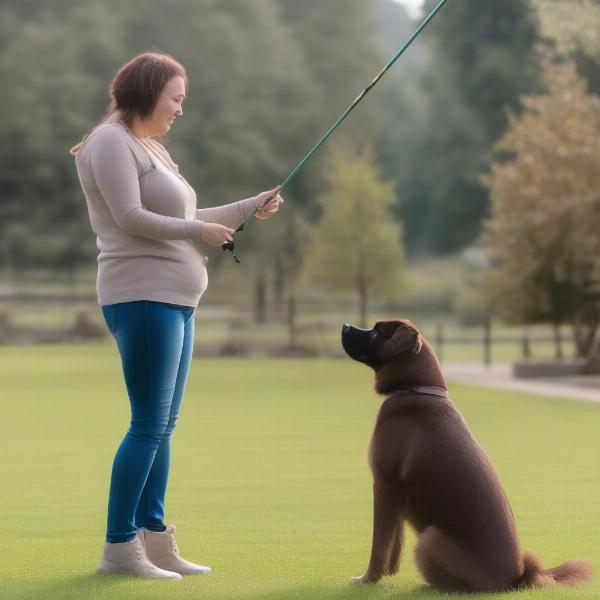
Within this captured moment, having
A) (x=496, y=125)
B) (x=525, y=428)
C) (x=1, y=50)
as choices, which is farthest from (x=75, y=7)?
(x=525, y=428)

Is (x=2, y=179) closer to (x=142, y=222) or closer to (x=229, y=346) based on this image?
(x=229, y=346)

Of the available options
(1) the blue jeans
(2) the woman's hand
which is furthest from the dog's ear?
(2) the woman's hand

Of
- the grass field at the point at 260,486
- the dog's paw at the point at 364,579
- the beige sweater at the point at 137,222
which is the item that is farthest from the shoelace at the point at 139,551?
the beige sweater at the point at 137,222

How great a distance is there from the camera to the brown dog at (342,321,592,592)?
544cm

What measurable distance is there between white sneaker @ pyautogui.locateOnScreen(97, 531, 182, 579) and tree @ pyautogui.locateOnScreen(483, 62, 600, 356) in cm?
1722

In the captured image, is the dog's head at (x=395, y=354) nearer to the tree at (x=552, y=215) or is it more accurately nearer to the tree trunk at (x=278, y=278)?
the tree at (x=552, y=215)

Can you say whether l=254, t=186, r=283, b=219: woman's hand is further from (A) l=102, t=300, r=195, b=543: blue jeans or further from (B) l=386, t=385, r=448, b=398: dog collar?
(B) l=386, t=385, r=448, b=398: dog collar

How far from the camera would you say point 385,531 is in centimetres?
570

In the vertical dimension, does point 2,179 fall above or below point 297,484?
above

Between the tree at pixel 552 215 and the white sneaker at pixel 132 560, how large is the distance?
678 inches

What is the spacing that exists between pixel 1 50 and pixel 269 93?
8010 mm

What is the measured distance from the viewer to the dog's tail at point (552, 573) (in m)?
5.57

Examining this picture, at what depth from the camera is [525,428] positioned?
579 inches

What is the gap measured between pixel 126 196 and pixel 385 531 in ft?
5.30
